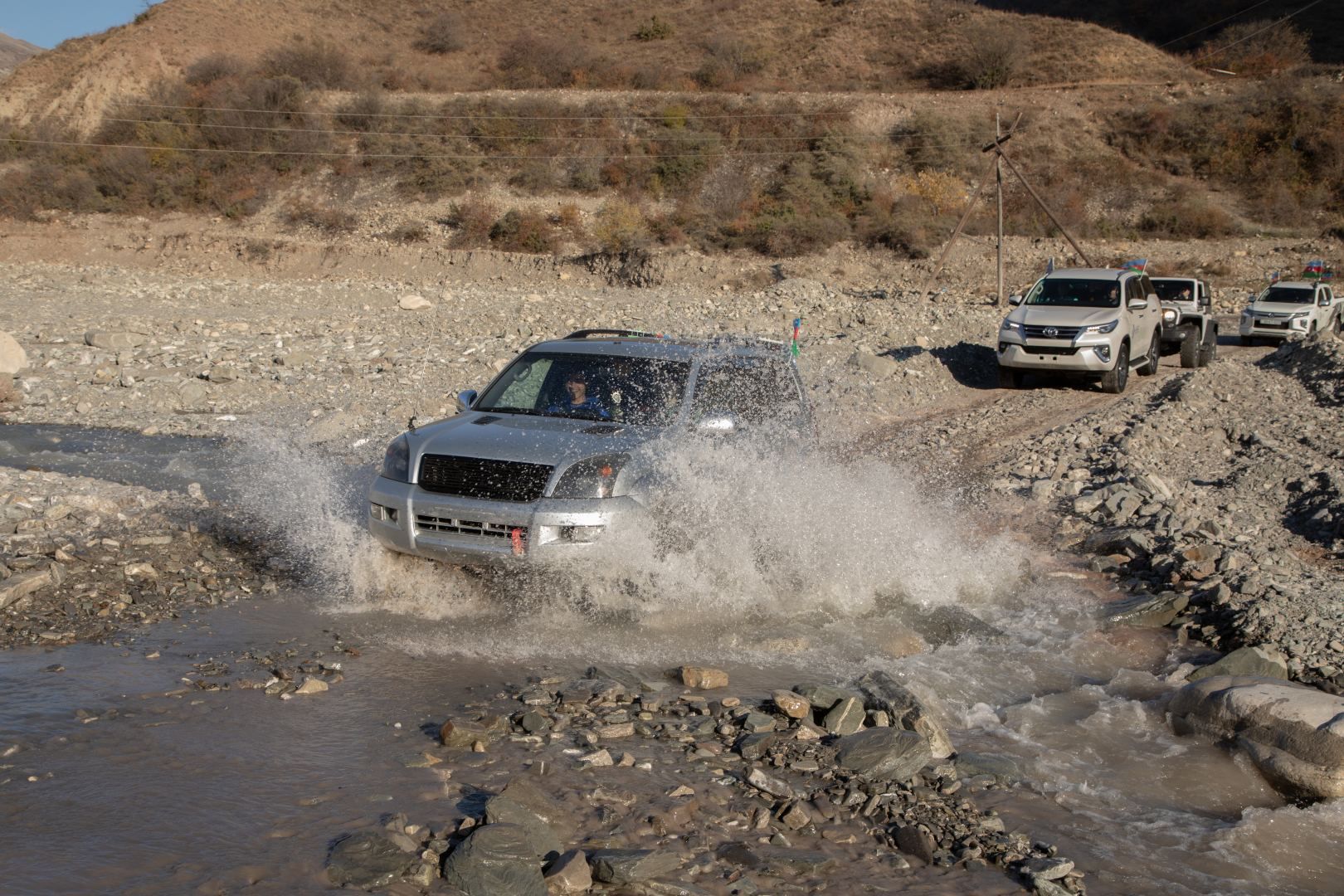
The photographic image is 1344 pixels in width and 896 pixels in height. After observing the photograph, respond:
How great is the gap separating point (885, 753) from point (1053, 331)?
13767 millimetres

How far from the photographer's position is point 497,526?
6.80 metres

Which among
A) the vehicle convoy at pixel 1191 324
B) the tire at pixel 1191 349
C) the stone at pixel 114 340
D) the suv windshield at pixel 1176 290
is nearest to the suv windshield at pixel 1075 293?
the vehicle convoy at pixel 1191 324

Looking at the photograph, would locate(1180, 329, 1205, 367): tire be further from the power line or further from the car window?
the power line

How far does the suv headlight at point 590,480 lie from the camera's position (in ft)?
22.5

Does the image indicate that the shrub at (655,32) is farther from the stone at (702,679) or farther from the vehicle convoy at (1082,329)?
the stone at (702,679)

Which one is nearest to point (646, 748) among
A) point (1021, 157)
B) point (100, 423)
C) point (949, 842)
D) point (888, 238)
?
point (949, 842)

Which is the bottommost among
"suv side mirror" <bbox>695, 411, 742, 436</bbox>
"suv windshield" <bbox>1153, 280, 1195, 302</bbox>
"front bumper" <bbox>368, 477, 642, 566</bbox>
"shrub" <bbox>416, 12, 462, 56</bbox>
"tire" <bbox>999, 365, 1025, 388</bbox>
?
"tire" <bbox>999, 365, 1025, 388</bbox>

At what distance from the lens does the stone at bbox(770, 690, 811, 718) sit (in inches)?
223

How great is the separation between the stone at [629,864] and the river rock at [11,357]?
16.2m

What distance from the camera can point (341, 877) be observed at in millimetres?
3932

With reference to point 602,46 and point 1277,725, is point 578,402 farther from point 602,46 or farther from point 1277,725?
point 602,46

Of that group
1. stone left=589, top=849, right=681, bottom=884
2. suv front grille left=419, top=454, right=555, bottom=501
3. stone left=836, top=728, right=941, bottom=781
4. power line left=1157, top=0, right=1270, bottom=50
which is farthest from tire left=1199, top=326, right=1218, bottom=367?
power line left=1157, top=0, right=1270, bottom=50

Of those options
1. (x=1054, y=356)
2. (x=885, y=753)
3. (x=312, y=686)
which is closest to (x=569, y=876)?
(x=885, y=753)

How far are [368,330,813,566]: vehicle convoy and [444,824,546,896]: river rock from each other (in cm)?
270
